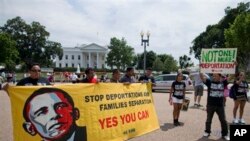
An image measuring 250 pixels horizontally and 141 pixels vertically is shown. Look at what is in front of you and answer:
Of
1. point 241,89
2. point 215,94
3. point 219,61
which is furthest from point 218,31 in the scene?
point 215,94

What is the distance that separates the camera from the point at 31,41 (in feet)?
340

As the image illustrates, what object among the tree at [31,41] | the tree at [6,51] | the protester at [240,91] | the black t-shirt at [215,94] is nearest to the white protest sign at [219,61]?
the black t-shirt at [215,94]

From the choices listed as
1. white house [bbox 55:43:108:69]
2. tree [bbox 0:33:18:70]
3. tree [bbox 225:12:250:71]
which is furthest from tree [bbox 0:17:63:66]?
tree [bbox 225:12:250:71]

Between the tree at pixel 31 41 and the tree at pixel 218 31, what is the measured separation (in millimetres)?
44353

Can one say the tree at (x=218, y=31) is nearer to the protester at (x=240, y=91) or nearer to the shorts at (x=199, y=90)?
the shorts at (x=199, y=90)

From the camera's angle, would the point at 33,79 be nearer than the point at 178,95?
Yes

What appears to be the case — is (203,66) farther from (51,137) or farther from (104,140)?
(51,137)

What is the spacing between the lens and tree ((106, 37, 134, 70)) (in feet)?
434

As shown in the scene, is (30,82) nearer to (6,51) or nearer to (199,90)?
(199,90)

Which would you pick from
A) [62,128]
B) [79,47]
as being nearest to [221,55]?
[62,128]

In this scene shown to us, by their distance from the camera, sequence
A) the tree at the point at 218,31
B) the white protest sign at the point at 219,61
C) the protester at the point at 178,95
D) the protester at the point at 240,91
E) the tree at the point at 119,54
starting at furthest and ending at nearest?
the tree at the point at 119,54, the tree at the point at 218,31, the protester at the point at 178,95, the protester at the point at 240,91, the white protest sign at the point at 219,61

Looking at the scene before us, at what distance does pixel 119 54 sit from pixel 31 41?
38.3m

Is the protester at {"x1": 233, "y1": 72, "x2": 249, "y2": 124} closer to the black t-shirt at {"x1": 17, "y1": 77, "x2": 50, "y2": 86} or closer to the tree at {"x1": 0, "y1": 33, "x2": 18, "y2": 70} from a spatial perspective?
the black t-shirt at {"x1": 17, "y1": 77, "x2": 50, "y2": 86}

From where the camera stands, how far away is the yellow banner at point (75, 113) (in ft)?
22.4
